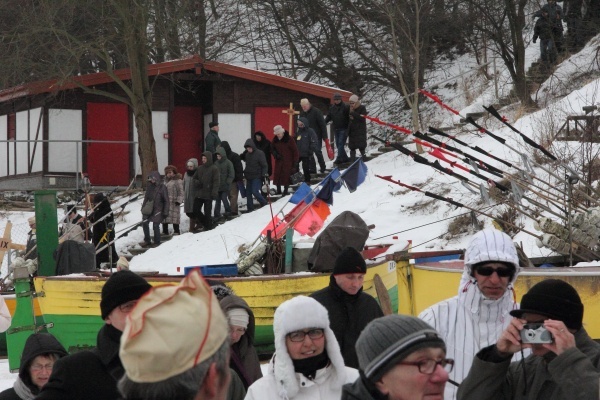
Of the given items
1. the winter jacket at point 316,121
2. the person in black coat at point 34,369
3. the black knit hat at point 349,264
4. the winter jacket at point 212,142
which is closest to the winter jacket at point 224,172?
the winter jacket at point 212,142

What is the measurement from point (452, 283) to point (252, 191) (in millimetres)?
14863

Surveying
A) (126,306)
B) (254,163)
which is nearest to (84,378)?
(126,306)

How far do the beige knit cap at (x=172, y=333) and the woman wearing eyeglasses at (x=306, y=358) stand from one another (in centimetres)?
239

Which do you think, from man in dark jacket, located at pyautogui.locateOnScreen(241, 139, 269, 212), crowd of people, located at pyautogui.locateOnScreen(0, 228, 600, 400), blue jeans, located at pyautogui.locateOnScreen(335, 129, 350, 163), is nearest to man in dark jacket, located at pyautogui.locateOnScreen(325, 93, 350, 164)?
blue jeans, located at pyautogui.locateOnScreen(335, 129, 350, 163)

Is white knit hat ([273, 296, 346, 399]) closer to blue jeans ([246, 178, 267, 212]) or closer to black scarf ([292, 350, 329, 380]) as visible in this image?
black scarf ([292, 350, 329, 380])

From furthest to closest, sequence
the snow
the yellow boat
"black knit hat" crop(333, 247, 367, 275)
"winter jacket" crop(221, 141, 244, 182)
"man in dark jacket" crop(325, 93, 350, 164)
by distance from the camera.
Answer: "man in dark jacket" crop(325, 93, 350, 164)
"winter jacket" crop(221, 141, 244, 182)
the snow
the yellow boat
"black knit hat" crop(333, 247, 367, 275)

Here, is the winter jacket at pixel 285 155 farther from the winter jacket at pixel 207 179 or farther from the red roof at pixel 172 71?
the red roof at pixel 172 71

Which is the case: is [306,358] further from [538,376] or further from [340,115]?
[340,115]

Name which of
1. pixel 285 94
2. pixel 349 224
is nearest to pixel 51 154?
Result: pixel 285 94

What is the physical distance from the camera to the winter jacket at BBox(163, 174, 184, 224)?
2420 centimetres

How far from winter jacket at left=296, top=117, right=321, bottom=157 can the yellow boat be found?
14.3m

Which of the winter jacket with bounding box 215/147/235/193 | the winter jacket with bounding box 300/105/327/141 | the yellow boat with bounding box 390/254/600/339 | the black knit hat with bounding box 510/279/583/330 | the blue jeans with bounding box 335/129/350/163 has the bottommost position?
the yellow boat with bounding box 390/254/600/339

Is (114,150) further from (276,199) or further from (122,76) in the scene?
(276,199)

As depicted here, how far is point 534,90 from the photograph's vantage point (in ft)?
89.4
